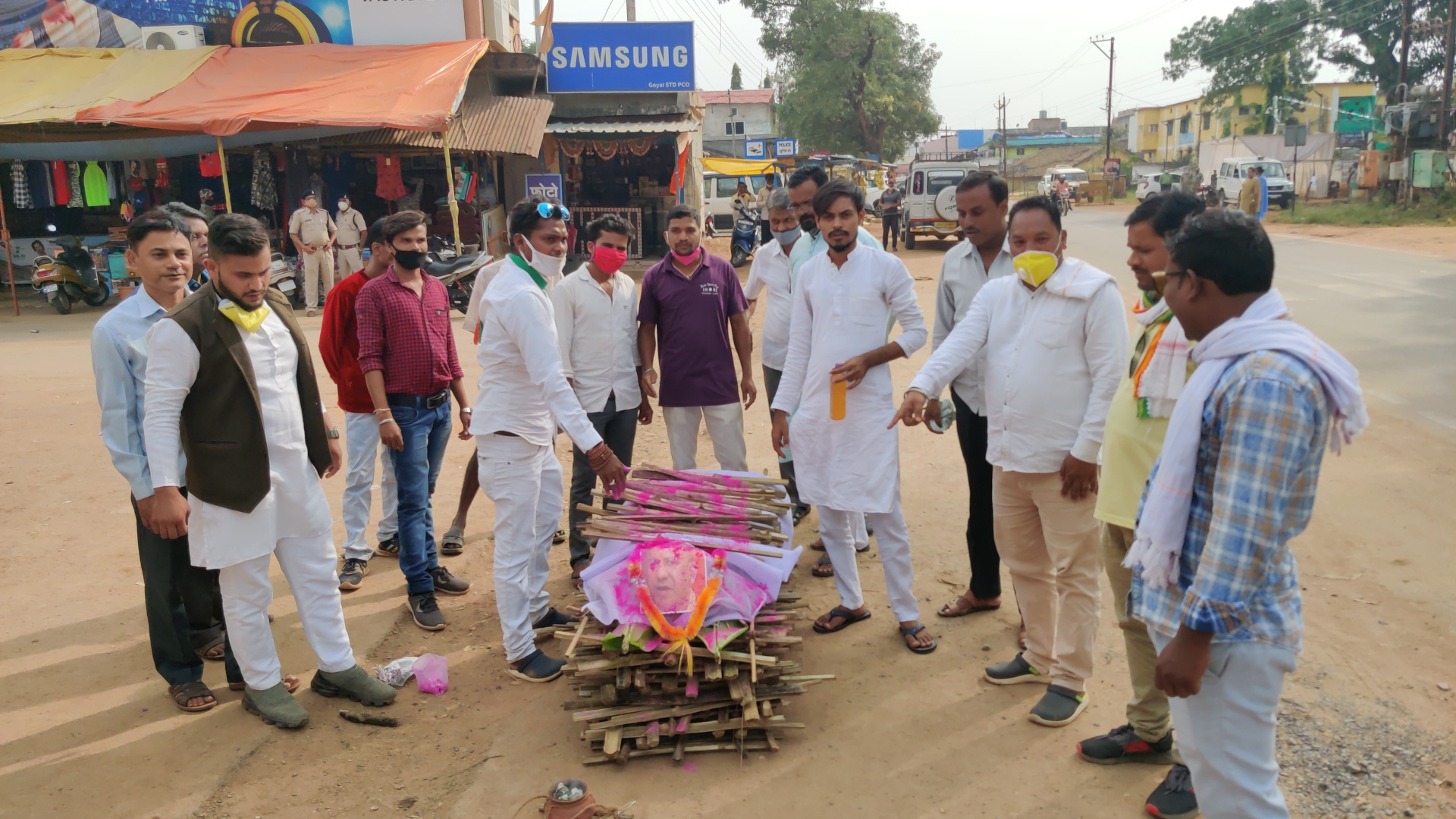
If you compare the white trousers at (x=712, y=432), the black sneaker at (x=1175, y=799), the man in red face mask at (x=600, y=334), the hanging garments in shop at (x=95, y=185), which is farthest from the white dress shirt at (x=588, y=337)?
the hanging garments in shop at (x=95, y=185)

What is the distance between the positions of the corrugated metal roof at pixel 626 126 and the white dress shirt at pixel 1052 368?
1533cm

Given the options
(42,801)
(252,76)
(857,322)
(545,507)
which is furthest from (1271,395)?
(252,76)

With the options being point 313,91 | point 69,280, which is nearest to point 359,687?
point 313,91

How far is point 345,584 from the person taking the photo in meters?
4.92

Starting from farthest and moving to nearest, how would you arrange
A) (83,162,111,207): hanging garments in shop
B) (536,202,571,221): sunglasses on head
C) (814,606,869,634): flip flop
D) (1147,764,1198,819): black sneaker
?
(83,162,111,207): hanging garments in shop
(814,606,869,634): flip flop
(536,202,571,221): sunglasses on head
(1147,764,1198,819): black sneaker

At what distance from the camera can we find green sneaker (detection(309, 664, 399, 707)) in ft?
12.6

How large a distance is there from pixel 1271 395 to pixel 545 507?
3.10 m

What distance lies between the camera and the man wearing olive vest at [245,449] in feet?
11.1

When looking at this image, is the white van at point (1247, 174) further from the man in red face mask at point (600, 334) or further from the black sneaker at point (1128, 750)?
the black sneaker at point (1128, 750)

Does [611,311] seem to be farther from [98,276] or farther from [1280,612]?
[98,276]

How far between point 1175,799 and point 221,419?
3514 mm

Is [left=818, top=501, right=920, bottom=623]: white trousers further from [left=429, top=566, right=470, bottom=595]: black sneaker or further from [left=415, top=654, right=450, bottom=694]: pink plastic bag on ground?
[left=429, top=566, right=470, bottom=595]: black sneaker

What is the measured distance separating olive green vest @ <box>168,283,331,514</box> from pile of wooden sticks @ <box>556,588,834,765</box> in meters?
1.37

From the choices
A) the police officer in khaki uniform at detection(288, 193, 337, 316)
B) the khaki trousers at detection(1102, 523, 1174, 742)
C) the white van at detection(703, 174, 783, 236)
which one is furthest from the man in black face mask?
the white van at detection(703, 174, 783, 236)
